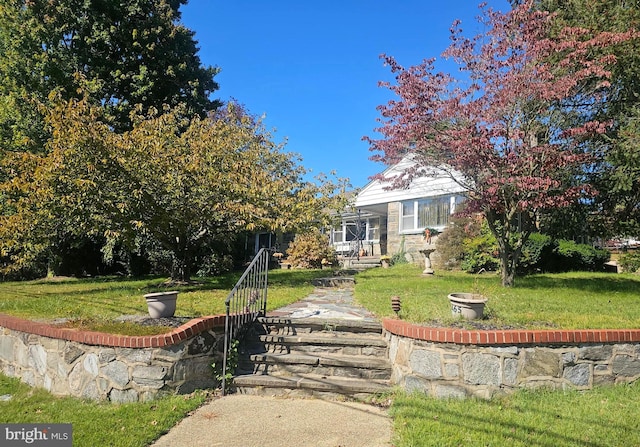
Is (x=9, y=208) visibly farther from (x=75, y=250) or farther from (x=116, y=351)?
(x=116, y=351)

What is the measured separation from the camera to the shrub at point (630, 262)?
13.0 m

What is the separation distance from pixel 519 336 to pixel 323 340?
2.21 metres

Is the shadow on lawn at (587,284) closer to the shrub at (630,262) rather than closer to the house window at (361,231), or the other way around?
the shrub at (630,262)

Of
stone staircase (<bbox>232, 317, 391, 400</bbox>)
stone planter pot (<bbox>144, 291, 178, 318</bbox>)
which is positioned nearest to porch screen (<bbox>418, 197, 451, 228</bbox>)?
stone staircase (<bbox>232, 317, 391, 400</bbox>)

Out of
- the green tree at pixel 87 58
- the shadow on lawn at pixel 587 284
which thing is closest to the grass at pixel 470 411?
the shadow on lawn at pixel 587 284

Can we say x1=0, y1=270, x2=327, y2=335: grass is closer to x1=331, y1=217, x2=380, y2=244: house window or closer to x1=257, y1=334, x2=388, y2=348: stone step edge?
x1=257, y1=334, x2=388, y2=348: stone step edge

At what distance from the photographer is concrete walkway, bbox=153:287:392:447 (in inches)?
135

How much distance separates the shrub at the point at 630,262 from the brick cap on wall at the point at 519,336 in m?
11.0

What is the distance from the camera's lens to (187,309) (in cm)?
655

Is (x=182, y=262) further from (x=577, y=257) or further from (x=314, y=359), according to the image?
(x=577, y=257)

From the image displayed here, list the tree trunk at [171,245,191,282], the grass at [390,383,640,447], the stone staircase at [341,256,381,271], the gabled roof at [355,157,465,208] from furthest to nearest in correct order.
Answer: the stone staircase at [341,256,381,271] < the gabled roof at [355,157,465,208] < the tree trunk at [171,245,191,282] < the grass at [390,383,640,447]

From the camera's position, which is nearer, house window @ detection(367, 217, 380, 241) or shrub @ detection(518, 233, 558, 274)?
shrub @ detection(518, 233, 558, 274)

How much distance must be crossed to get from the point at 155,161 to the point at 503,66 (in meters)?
7.49

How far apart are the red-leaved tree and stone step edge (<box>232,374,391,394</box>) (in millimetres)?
5046
